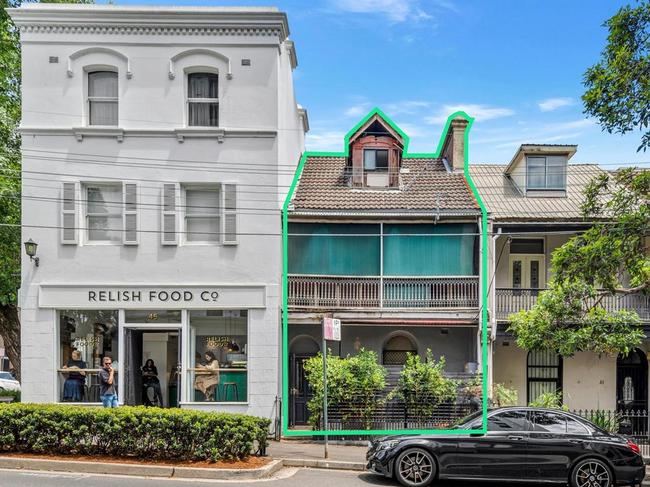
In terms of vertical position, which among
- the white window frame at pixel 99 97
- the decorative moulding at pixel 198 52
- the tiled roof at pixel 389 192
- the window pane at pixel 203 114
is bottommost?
the tiled roof at pixel 389 192

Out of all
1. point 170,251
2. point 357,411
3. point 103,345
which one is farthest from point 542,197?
point 103,345

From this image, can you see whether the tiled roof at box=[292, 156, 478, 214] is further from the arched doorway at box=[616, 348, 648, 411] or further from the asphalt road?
the asphalt road

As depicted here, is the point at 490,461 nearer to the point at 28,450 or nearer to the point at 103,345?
the point at 28,450

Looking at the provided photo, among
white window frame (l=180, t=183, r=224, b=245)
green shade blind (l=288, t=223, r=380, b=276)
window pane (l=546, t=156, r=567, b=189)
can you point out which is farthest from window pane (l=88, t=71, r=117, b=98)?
window pane (l=546, t=156, r=567, b=189)

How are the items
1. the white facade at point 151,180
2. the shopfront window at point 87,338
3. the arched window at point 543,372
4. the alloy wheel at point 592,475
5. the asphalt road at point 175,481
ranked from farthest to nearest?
the arched window at point 543,372, the shopfront window at point 87,338, the white facade at point 151,180, the alloy wheel at point 592,475, the asphalt road at point 175,481

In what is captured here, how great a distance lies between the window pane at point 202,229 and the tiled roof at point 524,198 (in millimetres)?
8070

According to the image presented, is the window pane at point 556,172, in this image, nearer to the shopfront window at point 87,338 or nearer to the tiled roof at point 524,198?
the tiled roof at point 524,198

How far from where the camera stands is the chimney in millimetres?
22050

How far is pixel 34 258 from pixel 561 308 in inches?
494

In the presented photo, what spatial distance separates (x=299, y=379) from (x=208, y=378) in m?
2.99

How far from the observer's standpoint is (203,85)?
58.2 ft

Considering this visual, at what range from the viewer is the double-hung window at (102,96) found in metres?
17.6

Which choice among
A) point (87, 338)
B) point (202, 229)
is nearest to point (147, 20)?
point (202, 229)

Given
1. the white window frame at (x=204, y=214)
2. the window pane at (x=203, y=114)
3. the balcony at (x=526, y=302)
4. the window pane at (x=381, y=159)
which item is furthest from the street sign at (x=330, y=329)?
the window pane at (x=381, y=159)
